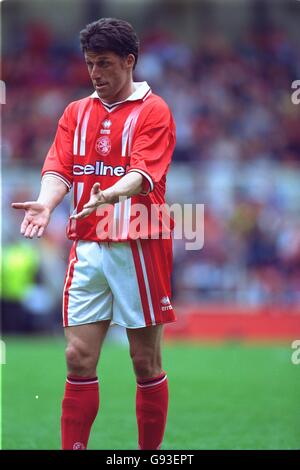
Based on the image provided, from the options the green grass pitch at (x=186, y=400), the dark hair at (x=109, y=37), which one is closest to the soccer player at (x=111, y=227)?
→ the dark hair at (x=109, y=37)

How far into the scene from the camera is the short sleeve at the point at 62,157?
4.79 m

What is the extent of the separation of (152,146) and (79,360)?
3.51ft

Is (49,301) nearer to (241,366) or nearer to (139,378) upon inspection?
(241,366)

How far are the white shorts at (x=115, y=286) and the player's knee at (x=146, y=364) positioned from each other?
0.57 feet

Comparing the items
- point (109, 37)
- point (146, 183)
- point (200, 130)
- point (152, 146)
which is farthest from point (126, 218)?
point (200, 130)

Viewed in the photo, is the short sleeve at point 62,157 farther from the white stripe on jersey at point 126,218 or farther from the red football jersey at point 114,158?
the white stripe on jersey at point 126,218

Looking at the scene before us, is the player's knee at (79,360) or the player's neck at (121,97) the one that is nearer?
the player's knee at (79,360)

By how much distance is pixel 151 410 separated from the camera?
193 inches

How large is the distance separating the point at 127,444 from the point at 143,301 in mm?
→ 1226

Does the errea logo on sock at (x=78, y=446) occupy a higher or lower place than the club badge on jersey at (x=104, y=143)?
lower

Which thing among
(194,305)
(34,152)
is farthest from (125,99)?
(34,152)

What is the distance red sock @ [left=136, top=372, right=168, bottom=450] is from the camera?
16.0 ft

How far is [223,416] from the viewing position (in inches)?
265

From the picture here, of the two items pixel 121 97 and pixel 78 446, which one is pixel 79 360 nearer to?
pixel 78 446
